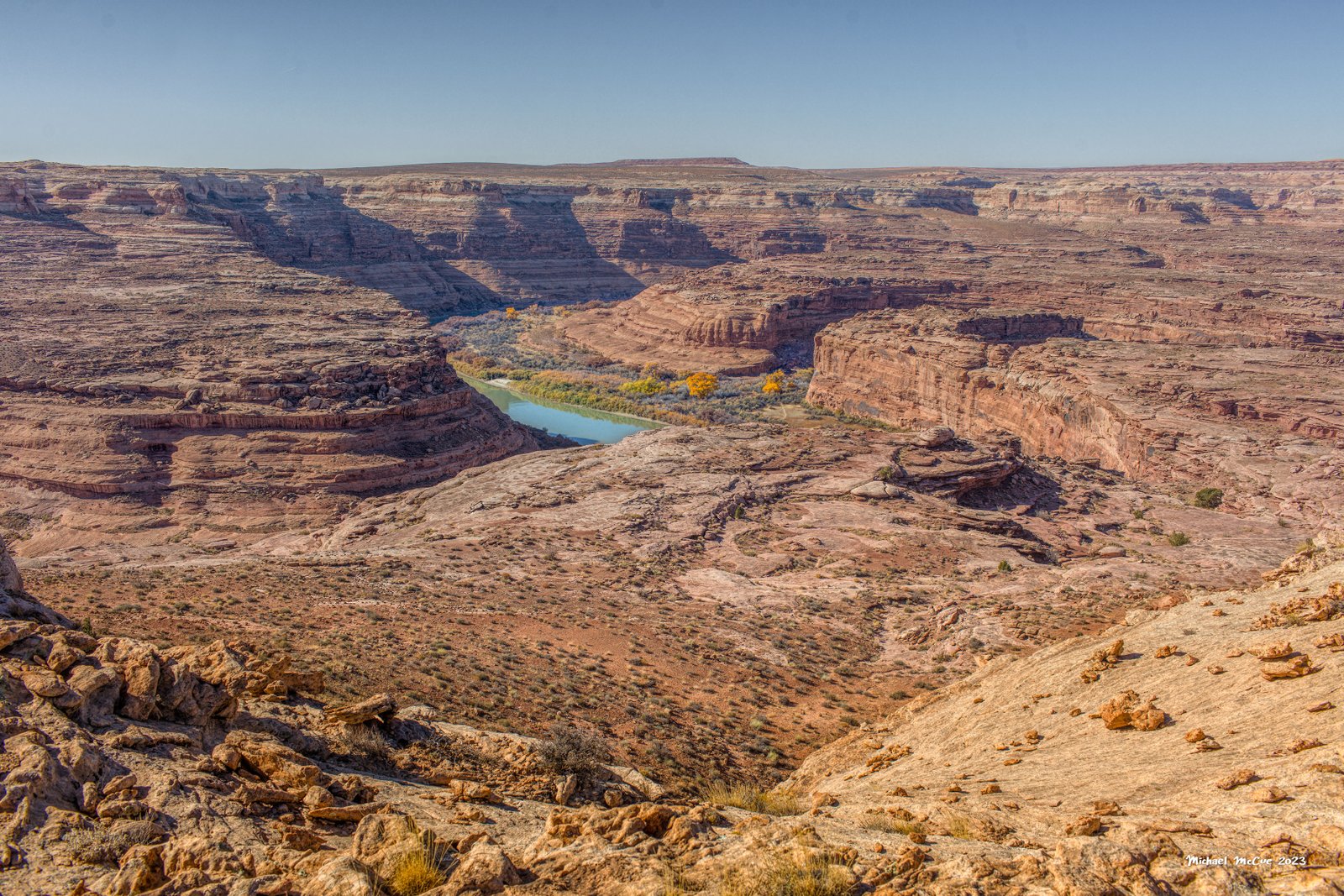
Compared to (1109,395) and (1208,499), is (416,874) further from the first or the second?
(1109,395)

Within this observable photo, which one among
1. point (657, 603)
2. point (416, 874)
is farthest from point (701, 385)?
point (416, 874)

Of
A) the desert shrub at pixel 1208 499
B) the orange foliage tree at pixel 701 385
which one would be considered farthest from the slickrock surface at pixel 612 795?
the orange foliage tree at pixel 701 385

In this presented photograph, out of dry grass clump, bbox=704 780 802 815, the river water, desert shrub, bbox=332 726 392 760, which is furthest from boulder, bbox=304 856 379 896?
the river water

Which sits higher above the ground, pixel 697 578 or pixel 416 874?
pixel 416 874

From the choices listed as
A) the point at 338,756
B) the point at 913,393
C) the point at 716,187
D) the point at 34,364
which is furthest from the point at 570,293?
the point at 338,756

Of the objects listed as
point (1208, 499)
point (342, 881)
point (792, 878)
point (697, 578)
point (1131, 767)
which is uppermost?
point (342, 881)
